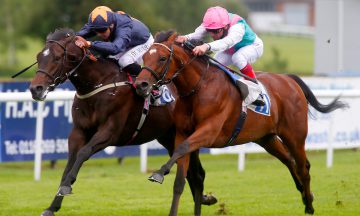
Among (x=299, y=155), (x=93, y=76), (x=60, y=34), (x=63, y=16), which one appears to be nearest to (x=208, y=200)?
(x=299, y=155)

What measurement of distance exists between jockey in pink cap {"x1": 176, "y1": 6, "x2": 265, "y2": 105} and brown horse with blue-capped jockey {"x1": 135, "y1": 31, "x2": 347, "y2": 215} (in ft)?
0.50

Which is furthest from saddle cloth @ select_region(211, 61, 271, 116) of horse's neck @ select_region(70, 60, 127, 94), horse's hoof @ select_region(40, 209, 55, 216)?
horse's hoof @ select_region(40, 209, 55, 216)

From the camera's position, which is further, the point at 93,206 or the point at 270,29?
the point at 270,29

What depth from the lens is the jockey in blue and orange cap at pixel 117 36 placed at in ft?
25.2

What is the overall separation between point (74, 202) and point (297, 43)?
171ft

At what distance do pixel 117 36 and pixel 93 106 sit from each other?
67 centimetres

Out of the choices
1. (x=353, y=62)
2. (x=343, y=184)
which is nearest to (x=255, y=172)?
(x=343, y=184)

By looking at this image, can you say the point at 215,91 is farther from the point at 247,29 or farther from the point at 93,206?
the point at 93,206

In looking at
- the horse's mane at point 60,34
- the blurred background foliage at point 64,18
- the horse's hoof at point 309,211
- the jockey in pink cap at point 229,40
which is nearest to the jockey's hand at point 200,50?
the jockey in pink cap at point 229,40

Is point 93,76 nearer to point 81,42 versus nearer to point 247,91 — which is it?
point 81,42

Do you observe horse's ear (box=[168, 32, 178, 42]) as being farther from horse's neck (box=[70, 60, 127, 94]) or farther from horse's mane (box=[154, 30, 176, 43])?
horse's neck (box=[70, 60, 127, 94])

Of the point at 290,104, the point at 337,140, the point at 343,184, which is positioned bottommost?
the point at 337,140

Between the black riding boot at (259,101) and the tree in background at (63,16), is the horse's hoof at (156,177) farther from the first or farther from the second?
the tree in background at (63,16)

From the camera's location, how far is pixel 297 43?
60062mm
